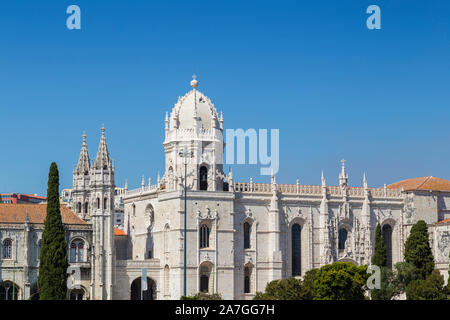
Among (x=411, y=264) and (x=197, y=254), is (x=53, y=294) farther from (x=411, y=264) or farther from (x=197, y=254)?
(x=411, y=264)

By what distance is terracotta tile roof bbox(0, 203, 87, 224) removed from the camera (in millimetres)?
76562

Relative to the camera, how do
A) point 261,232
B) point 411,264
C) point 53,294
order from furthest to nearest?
point 261,232
point 411,264
point 53,294

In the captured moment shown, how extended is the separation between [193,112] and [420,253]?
22.9 meters

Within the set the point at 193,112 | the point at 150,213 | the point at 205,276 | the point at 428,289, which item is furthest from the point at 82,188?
the point at 428,289

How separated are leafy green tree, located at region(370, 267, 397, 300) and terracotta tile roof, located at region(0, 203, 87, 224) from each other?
81.6 ft

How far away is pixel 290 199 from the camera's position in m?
84.4

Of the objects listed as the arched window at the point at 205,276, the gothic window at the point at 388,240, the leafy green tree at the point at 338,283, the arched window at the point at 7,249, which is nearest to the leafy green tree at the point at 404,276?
the leafy green tree at the point at 338,283

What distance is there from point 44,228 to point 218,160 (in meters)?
18.2

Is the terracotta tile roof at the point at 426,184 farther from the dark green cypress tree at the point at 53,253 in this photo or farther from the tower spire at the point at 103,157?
the dark green cypress tree at the point at 53,253

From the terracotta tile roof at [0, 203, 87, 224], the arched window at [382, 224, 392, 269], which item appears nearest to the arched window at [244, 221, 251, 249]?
the terracotta tile roof at [0, 203, 87, 224]

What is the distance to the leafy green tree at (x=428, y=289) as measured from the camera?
68812 mm

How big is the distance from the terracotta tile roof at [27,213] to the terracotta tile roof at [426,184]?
3237 centimetres
